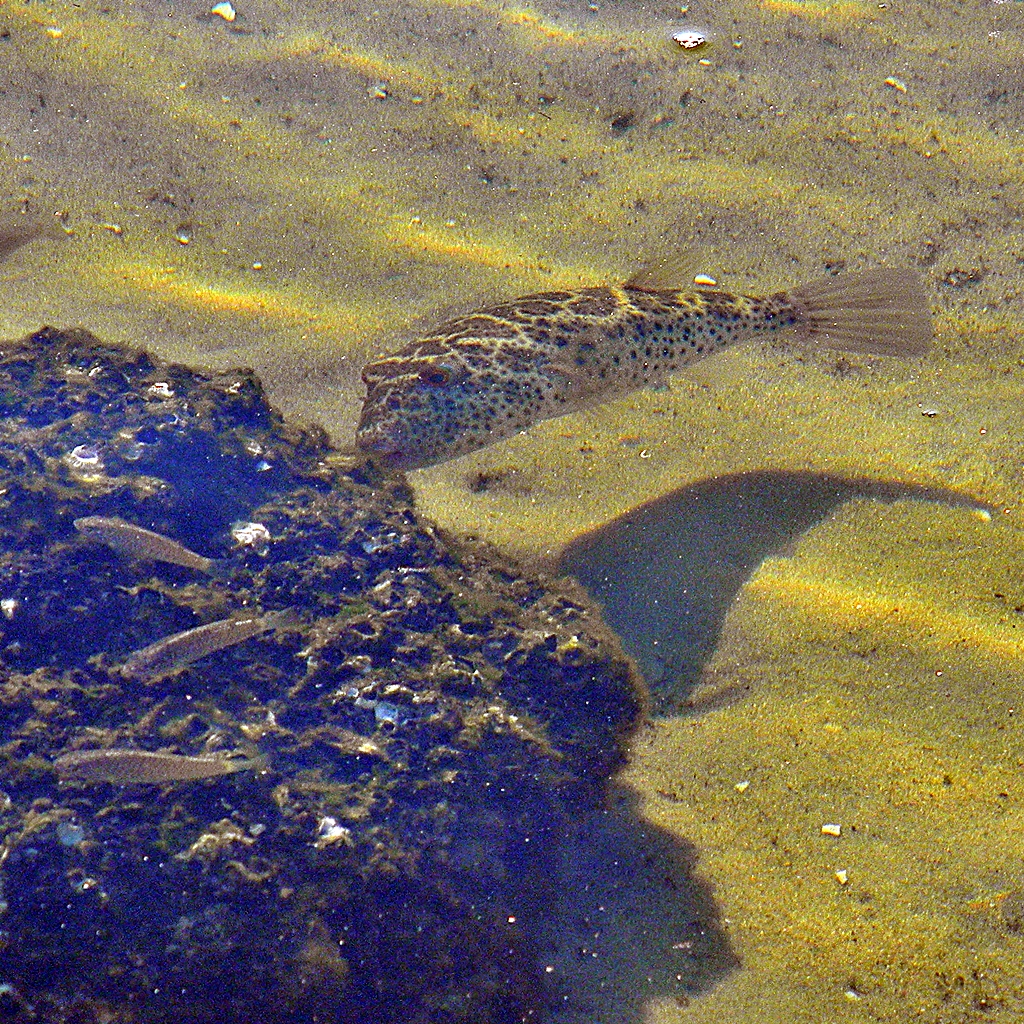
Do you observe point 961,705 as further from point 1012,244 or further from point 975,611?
point 1012,244

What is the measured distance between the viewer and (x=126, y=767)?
8.84ft

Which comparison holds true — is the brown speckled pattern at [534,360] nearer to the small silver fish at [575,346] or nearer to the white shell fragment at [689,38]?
the small silver fish at [575,346]

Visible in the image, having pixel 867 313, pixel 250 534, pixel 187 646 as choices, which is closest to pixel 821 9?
pixel 867 313

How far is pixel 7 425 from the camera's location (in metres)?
3.58

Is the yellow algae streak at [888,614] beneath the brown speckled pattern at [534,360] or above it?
beneath

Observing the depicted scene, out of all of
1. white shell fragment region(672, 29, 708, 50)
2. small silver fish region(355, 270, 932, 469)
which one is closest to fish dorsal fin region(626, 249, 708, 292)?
small silver fish region(355, 270, 932, 469)

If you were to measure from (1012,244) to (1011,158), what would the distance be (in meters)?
1.00

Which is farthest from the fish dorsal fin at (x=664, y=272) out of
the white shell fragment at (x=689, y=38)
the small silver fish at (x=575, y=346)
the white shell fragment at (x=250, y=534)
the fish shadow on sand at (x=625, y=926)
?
the white shell fragment at (x=689, y=38)

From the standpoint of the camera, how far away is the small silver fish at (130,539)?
3186 mm

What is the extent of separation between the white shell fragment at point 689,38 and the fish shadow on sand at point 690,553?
13.9 ft

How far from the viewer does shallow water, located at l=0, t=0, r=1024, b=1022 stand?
10.5ft

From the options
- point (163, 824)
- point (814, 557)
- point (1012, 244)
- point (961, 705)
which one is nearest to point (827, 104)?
point (1012, 244)

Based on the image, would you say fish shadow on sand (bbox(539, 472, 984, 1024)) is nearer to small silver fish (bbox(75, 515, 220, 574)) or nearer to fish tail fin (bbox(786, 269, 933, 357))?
fish tail fin (bbox(786, 269, 933, 357))

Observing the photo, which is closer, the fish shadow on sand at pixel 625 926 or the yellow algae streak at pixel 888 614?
the fish shadow on sand at pixel 625 926
